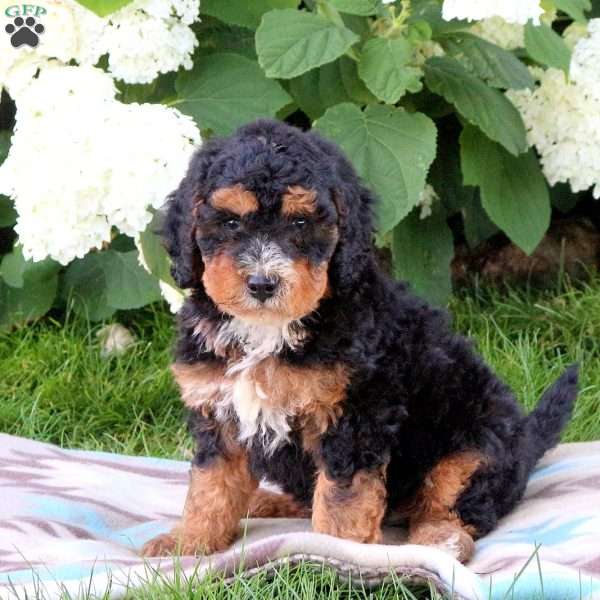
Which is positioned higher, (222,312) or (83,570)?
(222,312)

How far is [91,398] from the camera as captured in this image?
573cm

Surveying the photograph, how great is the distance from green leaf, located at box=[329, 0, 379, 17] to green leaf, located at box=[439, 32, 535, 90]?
0.49 m

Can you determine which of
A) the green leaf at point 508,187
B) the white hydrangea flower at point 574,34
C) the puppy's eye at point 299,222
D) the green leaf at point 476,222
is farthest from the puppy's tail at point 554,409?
the white hydrangea flower at point 574,34

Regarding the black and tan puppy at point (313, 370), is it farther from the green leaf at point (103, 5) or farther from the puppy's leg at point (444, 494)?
the green leaf at point (103, 5)

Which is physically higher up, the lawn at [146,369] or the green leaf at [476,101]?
the green leaf at [476,101]

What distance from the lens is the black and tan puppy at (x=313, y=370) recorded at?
3588 millimetres

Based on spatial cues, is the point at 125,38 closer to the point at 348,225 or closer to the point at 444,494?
the point at 348,225

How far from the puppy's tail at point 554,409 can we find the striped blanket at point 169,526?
0.43 ft

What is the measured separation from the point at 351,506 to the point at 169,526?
81cm

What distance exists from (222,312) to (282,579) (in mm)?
842

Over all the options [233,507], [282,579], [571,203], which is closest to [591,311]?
[571,203]

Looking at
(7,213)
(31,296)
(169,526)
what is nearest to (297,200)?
(169,526)

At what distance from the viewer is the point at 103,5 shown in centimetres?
490

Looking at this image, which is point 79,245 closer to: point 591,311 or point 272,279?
point 272,279
